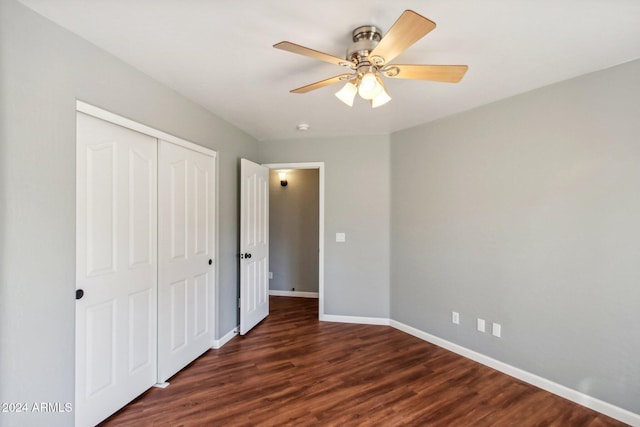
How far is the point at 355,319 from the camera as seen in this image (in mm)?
3775

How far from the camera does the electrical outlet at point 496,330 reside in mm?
2590

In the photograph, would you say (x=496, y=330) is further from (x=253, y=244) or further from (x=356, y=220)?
(x=253, y=244)

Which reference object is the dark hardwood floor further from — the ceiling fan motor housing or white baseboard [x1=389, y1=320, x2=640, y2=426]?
the ceiling fan motor housing

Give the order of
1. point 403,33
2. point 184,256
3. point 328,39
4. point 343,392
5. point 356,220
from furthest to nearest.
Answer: point 356,220 → point 184,256 → point 343,392 → point 328,39 → point 403,33

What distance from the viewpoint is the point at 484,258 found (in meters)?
2.72

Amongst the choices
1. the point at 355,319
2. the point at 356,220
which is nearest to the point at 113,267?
the point at 356,220

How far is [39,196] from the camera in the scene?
4.80 ft

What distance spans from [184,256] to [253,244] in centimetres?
105

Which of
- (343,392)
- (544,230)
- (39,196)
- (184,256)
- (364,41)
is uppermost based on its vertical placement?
(364,41)

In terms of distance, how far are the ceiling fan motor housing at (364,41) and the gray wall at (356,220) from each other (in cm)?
219

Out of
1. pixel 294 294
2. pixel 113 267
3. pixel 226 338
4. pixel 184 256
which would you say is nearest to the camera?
pixel 113 267

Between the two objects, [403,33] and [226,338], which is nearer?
[403,33]

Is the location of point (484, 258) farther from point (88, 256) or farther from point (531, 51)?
point (88, 256)

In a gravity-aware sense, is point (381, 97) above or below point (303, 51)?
below
